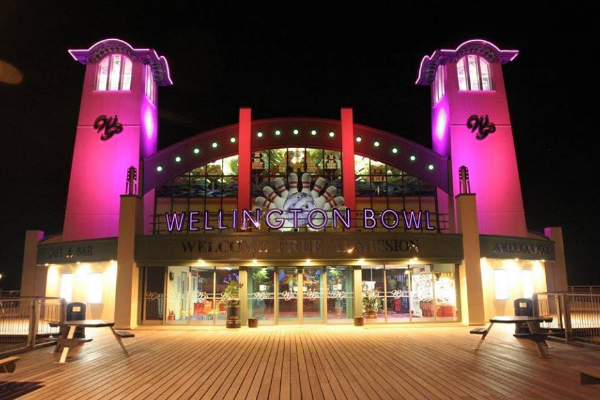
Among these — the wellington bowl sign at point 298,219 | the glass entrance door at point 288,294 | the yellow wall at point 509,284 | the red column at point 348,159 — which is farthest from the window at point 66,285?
the yellow wall at point 509,284

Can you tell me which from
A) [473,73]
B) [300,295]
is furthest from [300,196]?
[473,73]

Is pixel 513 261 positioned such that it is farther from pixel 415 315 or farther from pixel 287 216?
pixel 287 216

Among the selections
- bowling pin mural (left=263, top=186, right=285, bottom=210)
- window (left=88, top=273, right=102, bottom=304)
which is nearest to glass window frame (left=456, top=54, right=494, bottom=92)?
bowling pin mural (left=263, top=186, right=285, bottom=210)

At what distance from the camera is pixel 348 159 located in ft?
83.5

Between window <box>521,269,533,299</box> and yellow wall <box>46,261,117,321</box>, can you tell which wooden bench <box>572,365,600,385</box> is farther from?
yellow wall <box>46,261,117,321</box>

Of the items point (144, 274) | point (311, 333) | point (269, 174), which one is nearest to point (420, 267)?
point (311, 333)

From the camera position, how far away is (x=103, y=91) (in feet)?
87.6

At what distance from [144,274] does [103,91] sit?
10.7 meters

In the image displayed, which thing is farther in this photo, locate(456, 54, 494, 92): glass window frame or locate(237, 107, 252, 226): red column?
locate(456, 54, 494, 92): glass window frame

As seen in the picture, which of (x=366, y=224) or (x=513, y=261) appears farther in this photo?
(x=513, y=261)

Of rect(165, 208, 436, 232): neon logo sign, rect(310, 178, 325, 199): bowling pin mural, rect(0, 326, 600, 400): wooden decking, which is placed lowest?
rect(0, 326, 600, 400): wooden decking

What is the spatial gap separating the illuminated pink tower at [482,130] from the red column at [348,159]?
521 cm

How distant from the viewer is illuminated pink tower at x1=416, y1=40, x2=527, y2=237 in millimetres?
25422

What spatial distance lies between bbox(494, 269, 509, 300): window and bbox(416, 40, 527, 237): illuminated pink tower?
2.26 m
